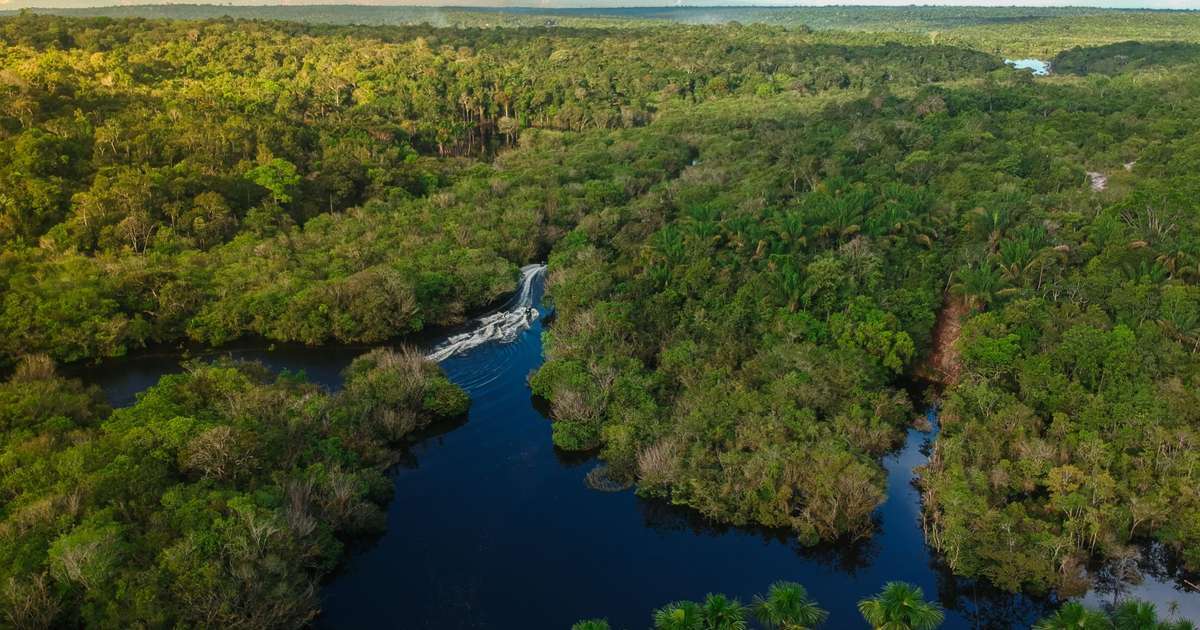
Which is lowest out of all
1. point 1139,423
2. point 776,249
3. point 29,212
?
point 1139,423

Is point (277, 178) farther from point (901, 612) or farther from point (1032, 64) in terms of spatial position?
point (1032, 64)

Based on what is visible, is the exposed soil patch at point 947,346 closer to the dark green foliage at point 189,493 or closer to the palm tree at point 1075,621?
the palm tree at point 1075,621

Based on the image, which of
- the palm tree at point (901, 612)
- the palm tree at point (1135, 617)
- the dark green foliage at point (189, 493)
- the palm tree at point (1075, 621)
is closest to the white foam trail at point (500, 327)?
the dark green foliage at point (189, 493)

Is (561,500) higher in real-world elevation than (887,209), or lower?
lower

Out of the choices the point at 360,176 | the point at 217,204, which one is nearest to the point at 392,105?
the point at 360,176

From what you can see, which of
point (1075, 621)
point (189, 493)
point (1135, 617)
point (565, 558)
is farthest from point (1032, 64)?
point (189, 493)

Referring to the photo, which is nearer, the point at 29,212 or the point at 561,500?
the point at 561,500

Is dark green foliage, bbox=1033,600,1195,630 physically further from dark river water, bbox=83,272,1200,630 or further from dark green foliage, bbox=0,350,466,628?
dark green foliage, bbox=0,350,466,628

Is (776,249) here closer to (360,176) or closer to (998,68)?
(360,176)
